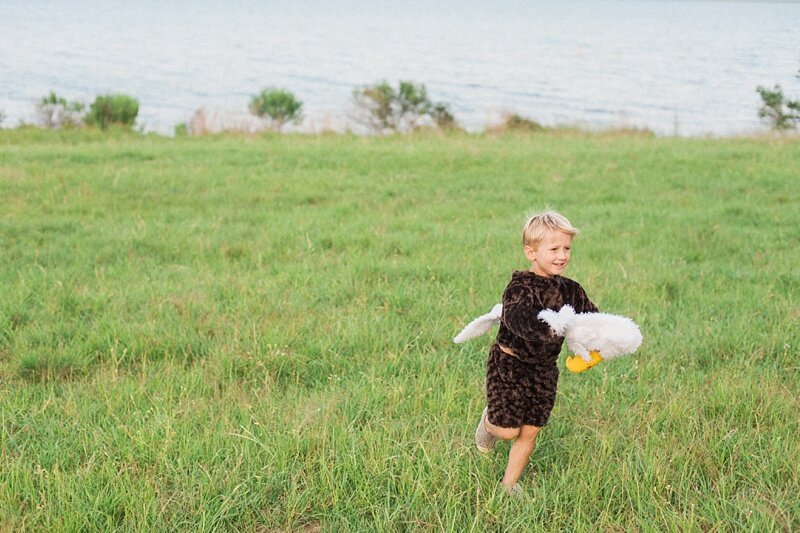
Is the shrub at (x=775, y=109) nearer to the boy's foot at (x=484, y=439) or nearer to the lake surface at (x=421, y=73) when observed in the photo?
the lake surface at (x=421, y=73)

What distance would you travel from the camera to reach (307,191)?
33.5ft

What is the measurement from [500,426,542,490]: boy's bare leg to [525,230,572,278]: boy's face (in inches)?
28.2

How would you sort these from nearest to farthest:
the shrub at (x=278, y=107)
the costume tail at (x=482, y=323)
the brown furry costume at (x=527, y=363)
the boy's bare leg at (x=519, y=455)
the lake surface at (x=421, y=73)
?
the brown furry costume at (x=527, y=363)
the boy's bare leg at (x=519, y=455)
the costume tail at (x=482, y=323)
the shrub at (x=278, y=107)
the lake surface at (x=421, y=73)

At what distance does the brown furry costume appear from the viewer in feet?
9.53

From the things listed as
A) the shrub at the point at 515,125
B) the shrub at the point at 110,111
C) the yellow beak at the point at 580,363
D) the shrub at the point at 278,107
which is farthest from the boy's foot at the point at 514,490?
the shrub at the point at 278,107

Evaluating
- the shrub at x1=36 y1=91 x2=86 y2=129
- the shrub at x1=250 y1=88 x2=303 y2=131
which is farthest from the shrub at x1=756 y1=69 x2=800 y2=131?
the shrub at x1=36 y1=91 x2=86 y2=129

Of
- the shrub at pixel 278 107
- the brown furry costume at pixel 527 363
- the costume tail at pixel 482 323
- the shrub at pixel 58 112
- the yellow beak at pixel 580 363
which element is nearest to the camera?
the yellow beak at pixel 580 363

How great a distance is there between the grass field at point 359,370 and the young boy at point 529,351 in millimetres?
254

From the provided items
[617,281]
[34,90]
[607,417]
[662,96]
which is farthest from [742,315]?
[662,96]

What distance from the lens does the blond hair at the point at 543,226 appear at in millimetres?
2797

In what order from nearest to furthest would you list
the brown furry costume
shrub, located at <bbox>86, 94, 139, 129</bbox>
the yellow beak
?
the yellow beak, the brown furry costume, shrub, located at <bbox>86, 94, 139, 129</bbox>

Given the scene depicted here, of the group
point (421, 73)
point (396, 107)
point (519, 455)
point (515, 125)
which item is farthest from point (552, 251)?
point (421, 73)

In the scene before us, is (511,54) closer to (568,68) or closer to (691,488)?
(568,68)

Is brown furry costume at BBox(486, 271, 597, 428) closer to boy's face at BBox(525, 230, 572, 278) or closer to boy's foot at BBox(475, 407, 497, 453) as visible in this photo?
boy's face at BBox(525, 230, 572, 278)
